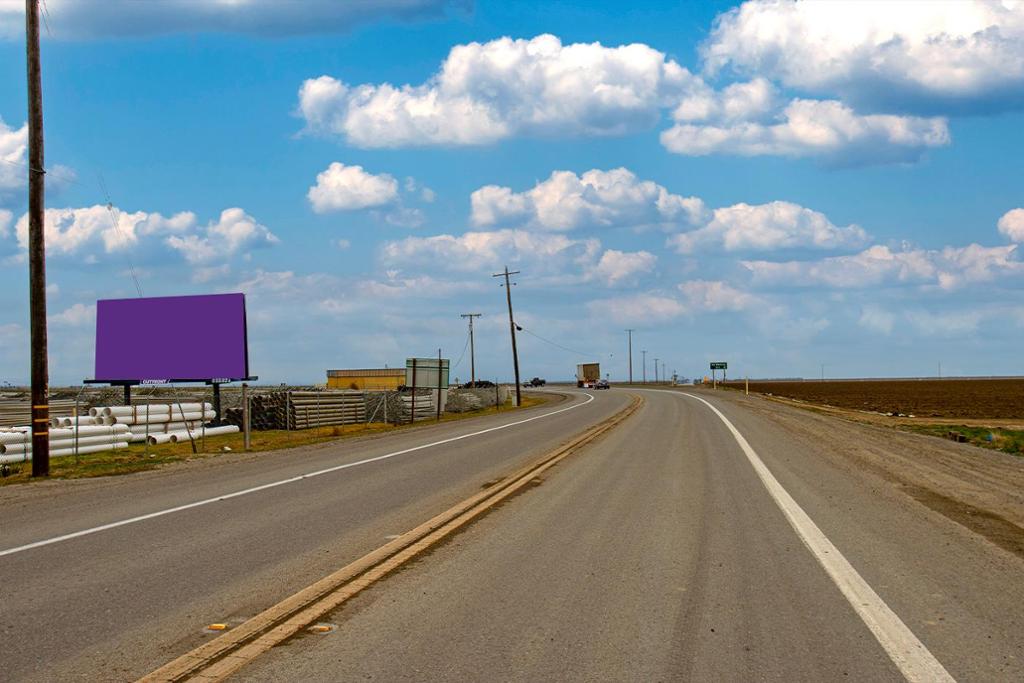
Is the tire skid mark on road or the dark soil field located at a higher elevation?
the tire skid mark on road

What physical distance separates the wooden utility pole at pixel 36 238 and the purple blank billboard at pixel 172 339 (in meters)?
23.6

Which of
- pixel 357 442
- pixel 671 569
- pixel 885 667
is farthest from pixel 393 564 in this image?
pixel 357 442

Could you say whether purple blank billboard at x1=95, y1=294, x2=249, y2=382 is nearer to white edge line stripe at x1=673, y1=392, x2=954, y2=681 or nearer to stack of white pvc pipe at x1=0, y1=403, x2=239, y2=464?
stack of white pvc pipe at x1=0, y1=403, x2=239, y2=464

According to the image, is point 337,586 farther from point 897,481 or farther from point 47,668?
point 897,481

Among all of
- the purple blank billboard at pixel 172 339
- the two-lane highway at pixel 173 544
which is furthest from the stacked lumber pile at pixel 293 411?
the two-lane highway at pixel 173 544

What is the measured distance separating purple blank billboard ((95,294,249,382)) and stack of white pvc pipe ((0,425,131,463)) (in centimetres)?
1192

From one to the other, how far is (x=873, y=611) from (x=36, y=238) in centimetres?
1730

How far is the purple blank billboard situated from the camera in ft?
139

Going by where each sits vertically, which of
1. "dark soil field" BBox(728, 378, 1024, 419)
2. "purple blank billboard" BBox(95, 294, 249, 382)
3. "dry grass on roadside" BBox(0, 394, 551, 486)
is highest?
"purple blank billboard" BBox(95, 294, 249, 382)

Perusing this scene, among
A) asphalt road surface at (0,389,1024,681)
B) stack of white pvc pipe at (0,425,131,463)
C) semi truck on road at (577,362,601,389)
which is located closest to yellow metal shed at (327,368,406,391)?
semi truck on road at (577,362,601,389)

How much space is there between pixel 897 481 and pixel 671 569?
27.8 feet

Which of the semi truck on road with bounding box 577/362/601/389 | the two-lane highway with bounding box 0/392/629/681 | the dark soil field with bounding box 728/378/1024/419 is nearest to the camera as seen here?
the two-lane highway with bounding box 0/392/629/681

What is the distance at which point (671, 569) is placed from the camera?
7926mm

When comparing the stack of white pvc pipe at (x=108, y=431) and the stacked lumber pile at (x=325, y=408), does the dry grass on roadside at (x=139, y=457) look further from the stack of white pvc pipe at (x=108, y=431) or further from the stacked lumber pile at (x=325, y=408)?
the stacked lumber pile at (x=325, y=408)
